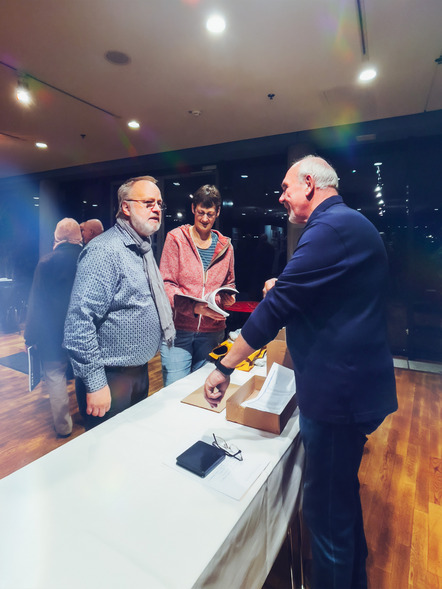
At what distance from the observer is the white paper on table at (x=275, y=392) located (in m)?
1.16

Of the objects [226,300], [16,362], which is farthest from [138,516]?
[16,362]

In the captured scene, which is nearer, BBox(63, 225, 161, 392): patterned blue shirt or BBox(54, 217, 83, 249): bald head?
BBox(63, 225, 161, 392): patterned blue shirt

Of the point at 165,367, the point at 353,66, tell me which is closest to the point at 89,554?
the point at 165,367

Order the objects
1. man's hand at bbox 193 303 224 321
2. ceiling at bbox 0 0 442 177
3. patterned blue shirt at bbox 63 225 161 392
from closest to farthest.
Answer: patterned blue shirt at bbox 63 225 161 392 → man's hand at bbox 193 303 224 321 → ceiling at bbox 0 0 442 177

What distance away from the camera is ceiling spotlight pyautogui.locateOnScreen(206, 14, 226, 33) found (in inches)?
90.4

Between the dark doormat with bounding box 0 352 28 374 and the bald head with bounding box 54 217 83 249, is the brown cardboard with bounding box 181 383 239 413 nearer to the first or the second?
the bald head with bounding box 54 217 83 249

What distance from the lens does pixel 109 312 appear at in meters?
1.31

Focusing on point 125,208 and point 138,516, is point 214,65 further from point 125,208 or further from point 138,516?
point 138,516

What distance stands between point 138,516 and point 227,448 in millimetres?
327

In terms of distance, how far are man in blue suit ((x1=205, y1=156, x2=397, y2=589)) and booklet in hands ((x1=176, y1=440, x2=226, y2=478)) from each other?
0.86 ft

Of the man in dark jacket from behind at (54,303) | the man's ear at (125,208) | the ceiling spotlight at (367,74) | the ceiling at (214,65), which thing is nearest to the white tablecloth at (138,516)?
the man's ear at (125,208)

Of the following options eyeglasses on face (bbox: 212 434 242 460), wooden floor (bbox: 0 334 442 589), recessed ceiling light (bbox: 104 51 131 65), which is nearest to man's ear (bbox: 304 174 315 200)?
eyeglasses on face (bbox: 212 434 242 460)

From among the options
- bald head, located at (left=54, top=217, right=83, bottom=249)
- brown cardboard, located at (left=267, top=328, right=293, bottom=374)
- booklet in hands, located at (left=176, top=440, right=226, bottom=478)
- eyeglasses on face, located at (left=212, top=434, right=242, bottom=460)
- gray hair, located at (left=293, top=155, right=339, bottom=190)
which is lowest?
eyeglasses on face, located at (left=212, top=434, right=242, bottom=460)

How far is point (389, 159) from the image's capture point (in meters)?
4.30
